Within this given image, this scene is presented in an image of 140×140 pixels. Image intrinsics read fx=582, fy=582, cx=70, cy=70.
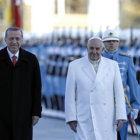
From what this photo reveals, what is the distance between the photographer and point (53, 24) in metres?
36.8

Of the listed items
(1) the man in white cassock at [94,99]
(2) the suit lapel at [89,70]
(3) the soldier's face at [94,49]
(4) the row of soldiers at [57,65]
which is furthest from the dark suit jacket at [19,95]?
(4) the row of soldiers at [57,65]

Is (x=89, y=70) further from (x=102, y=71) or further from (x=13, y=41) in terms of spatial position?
(x=13, y=41)

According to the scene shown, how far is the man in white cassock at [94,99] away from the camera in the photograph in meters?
5.98

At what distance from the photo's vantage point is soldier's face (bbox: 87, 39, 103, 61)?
6.06 meters

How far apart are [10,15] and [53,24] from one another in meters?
16.5

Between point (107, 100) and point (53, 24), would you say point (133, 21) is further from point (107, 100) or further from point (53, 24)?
point (53, 24)

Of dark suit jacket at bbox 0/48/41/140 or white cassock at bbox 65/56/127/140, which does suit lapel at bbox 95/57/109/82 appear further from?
dark suit jacket at bbox 0/48/41/140

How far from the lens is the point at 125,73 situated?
713cm

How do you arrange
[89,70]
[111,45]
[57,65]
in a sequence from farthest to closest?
[57,65]
[111,45]
[89,70]

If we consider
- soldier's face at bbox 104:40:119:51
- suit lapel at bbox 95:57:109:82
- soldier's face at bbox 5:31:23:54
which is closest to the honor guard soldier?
soldier's face at bbox 104:40:119:51

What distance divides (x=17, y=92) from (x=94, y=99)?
82cm

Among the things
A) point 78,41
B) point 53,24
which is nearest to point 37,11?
A: point 53,24

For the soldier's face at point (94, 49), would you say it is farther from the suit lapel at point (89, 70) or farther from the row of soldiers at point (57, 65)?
the row of soldiers at point (57, 65)

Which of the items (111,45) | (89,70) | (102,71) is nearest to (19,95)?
(89,70)
